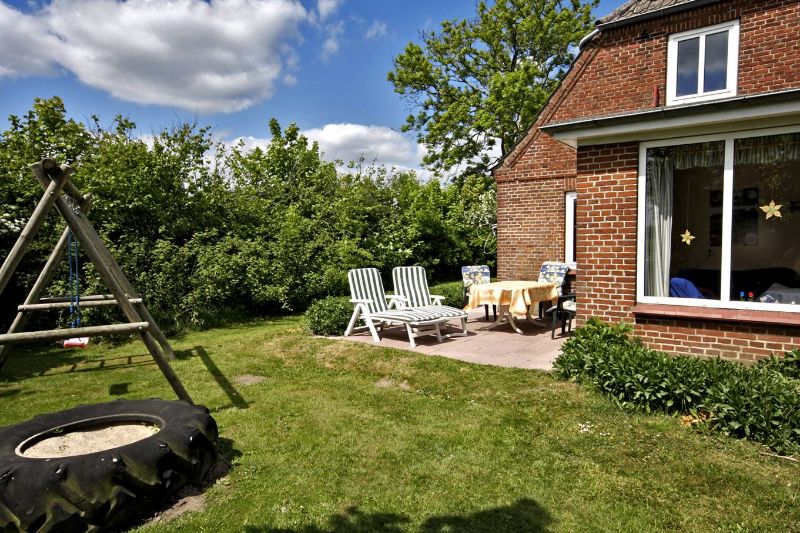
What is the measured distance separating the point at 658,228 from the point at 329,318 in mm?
5643

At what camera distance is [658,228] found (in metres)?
6.09

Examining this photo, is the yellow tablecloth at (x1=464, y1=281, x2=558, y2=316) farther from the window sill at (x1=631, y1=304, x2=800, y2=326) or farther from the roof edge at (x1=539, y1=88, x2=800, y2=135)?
the roof edge at (x1=539, y1=88, x2=800, y2=135)

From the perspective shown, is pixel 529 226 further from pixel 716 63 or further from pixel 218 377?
pixel 218 377

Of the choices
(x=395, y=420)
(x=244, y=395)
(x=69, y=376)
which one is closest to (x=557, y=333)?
(x=395, y=420)

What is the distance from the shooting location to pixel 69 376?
713 cm

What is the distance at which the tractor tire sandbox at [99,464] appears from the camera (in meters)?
2.89

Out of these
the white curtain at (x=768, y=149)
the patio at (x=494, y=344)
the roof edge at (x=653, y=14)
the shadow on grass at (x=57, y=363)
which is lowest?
the shadow on grass at (x=57, y=363)

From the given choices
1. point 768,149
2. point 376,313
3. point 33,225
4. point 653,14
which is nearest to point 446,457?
point 33,225

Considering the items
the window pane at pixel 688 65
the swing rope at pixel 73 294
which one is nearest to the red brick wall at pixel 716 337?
the window pane at pixel 688 65

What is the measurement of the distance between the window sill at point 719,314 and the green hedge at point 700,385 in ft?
1.06

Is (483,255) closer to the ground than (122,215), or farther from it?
closer to the ground

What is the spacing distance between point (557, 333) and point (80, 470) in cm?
753

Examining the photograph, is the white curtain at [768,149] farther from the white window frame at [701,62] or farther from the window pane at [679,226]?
the white window frame at [701,62]

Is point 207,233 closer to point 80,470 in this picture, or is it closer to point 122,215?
point 122,215
